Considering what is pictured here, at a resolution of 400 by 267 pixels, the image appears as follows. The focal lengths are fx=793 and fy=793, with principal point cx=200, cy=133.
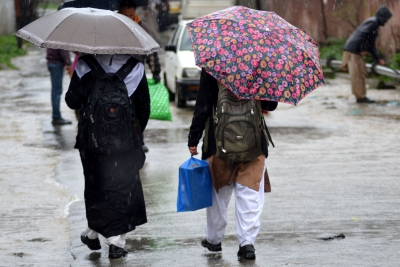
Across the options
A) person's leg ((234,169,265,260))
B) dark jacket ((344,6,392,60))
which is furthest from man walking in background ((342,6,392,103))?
person's leg ((234,169,265,260))

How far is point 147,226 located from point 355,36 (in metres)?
9.99

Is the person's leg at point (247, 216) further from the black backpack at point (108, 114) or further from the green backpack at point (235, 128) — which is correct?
the black backpack at point (108, 114)

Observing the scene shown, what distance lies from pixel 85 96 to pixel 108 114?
0.33 meters

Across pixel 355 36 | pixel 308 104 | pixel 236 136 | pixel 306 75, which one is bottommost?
pixel 308 104

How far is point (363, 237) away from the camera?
6535 mm

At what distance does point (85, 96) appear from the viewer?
5922mm

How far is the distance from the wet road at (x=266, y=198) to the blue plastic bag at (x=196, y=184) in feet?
1.45

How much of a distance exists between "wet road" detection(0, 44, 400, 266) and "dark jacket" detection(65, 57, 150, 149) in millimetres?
1071


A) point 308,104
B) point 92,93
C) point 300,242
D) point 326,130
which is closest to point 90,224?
point 92,93

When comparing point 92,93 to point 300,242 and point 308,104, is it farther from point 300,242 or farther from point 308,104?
point 308,104

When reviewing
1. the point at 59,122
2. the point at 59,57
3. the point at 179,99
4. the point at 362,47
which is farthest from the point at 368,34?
the point at 59,122

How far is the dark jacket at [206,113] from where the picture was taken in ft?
19.1

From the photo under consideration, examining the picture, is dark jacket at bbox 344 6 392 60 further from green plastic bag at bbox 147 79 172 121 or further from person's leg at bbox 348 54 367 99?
green plastic bag at bbox 147 79 172 121

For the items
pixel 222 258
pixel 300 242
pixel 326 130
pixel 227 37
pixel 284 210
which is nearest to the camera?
pixel 227 37
